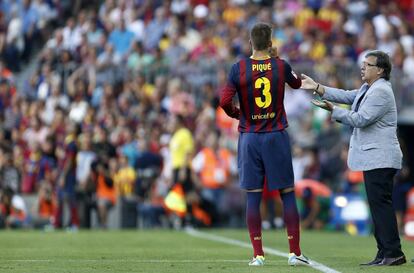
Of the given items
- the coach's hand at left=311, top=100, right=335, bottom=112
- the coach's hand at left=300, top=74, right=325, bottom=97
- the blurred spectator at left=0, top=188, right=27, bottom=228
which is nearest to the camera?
the coach's hand at left=311, top=100, right=335, bottom=112

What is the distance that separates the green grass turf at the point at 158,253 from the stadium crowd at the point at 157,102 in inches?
151

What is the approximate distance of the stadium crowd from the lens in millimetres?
23672

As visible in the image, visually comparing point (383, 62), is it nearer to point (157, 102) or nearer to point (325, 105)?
point (325, 105)

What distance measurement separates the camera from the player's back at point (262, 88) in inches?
461

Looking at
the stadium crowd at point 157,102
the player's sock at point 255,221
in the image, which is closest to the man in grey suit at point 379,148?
Result: the player's sock at point 255,221

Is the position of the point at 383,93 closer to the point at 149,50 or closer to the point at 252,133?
the point at 252,133

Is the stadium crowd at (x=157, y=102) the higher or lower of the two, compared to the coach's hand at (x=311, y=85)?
higher

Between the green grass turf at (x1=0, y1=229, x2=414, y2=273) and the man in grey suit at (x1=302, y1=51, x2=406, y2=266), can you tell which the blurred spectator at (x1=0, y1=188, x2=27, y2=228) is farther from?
the man in grey suit at (x1=302, y1=51, x2=406, y2=266)

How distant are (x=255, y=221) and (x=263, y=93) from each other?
114 centimetres

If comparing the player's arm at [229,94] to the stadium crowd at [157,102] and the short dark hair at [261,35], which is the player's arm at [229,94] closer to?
the short dark hair at [261,35]

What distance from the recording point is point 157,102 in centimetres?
2642

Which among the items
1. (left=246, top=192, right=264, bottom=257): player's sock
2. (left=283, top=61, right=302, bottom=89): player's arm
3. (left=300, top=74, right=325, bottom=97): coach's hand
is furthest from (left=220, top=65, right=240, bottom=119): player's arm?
(left=246, top=192, right=264, bottom=257): player's sock

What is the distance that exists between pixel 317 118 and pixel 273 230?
3941 mm

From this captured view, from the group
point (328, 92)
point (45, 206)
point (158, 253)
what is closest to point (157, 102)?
point (45, 206)
